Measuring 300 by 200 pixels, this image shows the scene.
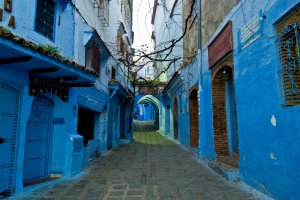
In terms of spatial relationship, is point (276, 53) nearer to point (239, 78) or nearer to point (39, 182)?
point (239, 78)

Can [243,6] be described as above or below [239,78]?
above

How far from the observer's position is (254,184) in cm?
518

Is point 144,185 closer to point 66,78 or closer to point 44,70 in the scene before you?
point 66,78

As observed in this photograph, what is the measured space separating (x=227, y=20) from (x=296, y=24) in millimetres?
3122

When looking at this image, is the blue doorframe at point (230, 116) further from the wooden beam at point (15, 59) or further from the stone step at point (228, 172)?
the wooden beam at point (15, 59)

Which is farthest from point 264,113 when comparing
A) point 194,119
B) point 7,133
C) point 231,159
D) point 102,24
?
point 102,24

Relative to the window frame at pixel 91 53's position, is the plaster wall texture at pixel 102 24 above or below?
above

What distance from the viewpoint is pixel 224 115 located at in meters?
8.04

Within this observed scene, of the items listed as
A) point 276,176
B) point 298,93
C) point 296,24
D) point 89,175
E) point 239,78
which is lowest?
point 89,175

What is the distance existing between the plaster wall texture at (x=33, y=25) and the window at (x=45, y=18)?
0.13m

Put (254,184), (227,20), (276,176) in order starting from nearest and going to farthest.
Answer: (276,176) < (254,184) < (227,20)

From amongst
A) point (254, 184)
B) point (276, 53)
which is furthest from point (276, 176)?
point (276, 53)

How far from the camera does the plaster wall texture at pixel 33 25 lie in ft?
17.4

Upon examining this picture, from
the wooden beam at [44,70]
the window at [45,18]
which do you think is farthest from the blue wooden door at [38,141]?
the window at [45,18]
